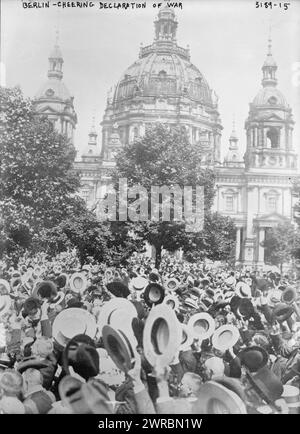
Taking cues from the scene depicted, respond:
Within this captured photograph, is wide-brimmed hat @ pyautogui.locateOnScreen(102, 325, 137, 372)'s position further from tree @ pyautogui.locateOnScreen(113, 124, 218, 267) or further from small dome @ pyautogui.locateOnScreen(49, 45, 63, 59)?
tree @ pyautogui.locateOnScreen(113, 124, 218, 267)

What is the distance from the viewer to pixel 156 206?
48.6 ft

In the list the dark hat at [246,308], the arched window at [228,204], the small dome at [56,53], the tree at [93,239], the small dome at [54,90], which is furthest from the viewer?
the arched window at [228,204]

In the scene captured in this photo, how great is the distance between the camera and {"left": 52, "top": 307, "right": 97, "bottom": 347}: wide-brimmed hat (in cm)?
788

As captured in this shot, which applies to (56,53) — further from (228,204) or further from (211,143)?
(211,143)

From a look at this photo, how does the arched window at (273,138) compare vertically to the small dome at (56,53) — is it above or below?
above

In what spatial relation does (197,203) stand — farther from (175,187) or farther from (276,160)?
(276,160)

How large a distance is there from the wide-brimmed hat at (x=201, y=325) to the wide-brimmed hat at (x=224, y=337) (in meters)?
0.12

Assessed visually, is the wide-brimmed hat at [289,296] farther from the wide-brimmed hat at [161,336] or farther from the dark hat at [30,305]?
the dark hat at [30,305]

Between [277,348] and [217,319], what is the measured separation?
1.22m

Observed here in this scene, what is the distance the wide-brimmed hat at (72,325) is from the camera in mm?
7875

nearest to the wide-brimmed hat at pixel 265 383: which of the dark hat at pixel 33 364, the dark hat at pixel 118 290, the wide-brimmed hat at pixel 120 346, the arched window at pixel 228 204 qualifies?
the wide-brimmed hat at pixel 120 346

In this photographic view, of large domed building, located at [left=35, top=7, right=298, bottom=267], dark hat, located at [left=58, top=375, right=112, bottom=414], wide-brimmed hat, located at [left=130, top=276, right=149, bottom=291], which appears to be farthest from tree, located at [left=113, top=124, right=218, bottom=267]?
dark hat, located at [left=58, top=375, right=112, bottom=414]

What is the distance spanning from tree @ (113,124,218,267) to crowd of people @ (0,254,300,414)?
6218mm
